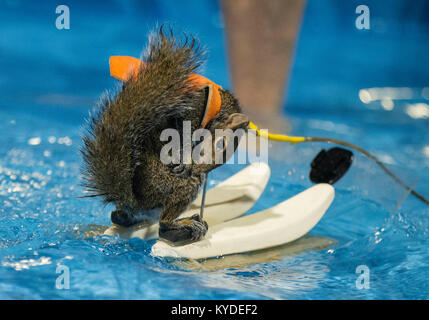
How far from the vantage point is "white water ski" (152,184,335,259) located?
0.85 metres

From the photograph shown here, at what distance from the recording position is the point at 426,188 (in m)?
1.36

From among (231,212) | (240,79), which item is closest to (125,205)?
Answer: (231,212)

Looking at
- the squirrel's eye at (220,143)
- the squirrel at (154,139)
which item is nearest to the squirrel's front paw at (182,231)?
the squirrel at (154,139)

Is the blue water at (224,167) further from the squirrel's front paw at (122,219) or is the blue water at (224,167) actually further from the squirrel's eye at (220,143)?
the squirrel's eye at (220,143)

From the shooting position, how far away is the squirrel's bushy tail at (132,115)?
2.56 feet

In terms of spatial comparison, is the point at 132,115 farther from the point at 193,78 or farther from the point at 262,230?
the point at 262,230

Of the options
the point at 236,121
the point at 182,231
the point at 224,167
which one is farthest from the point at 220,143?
the point at 224,167

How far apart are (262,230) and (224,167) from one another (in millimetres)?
503

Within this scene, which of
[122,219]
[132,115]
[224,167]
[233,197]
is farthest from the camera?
[224,167]

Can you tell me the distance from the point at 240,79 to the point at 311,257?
1000mm

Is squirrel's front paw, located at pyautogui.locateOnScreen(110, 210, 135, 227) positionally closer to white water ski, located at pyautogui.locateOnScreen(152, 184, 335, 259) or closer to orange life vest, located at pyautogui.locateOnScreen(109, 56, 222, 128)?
white water ski, located at pyautogui.locateOnScreen(152, 184, 335, 259)

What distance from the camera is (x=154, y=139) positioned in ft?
2.67
